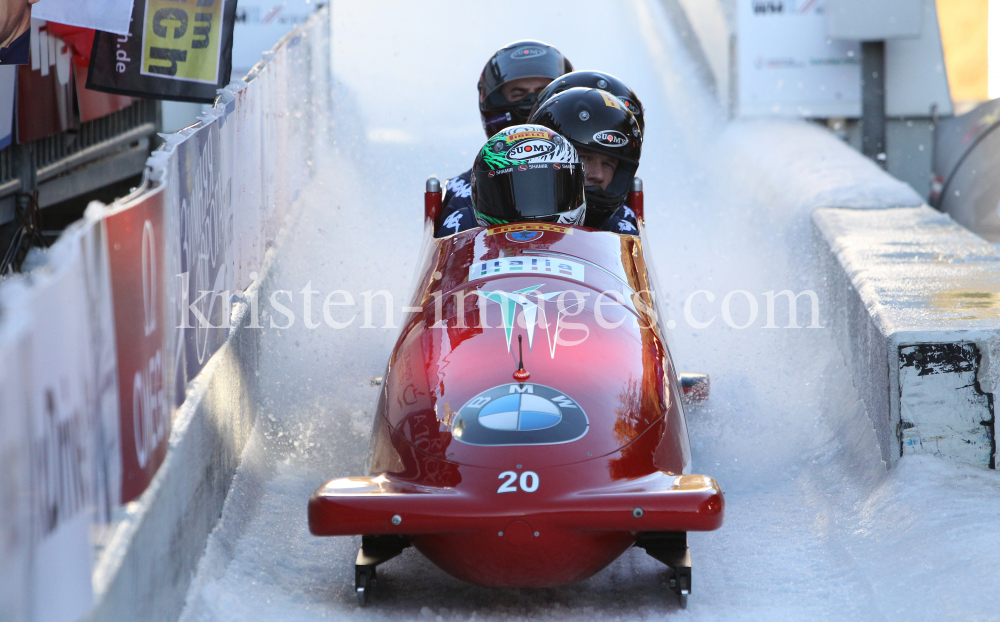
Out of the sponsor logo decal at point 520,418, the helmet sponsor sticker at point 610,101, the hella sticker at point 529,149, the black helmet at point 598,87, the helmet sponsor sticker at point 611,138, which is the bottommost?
the sponsor logo decal at point 520,418

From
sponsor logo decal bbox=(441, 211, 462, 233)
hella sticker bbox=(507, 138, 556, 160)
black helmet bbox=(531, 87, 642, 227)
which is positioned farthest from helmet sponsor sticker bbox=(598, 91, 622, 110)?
hella sticker bbox=(507, 138, 556, 160)

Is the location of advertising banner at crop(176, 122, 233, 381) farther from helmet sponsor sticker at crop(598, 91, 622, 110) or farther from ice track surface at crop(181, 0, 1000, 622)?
helmet sponsor sticker at crop(598, 91, 622, 110)

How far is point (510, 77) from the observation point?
226 inches

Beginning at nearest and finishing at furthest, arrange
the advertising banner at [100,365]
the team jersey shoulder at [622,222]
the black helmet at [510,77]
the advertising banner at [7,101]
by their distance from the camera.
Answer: the advertising banner at [100,365] < the team jersey shoulder at [622,222] < the advertising banner at [7,101] < the black helmet at [510,77]

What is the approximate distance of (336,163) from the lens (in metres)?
8.82

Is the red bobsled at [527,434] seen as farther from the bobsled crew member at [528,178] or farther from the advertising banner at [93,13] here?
the advertising banner at [93,13]

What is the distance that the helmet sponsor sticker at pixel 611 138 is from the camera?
4211 mm

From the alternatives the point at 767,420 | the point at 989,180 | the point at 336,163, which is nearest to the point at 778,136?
the point at 989,180

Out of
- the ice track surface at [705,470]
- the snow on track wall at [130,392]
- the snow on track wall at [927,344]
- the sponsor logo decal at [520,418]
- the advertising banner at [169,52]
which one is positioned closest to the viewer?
the snow on track wall at [130,392]

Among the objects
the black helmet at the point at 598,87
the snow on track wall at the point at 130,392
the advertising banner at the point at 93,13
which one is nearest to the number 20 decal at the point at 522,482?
the snow on track wall at the point at 130,392

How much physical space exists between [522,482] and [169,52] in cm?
386

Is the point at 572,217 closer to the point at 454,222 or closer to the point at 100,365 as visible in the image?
the point at 454,222

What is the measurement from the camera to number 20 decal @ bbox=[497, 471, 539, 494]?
91.7 inches

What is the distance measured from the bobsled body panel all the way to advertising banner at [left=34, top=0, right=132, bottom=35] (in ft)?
8.55
